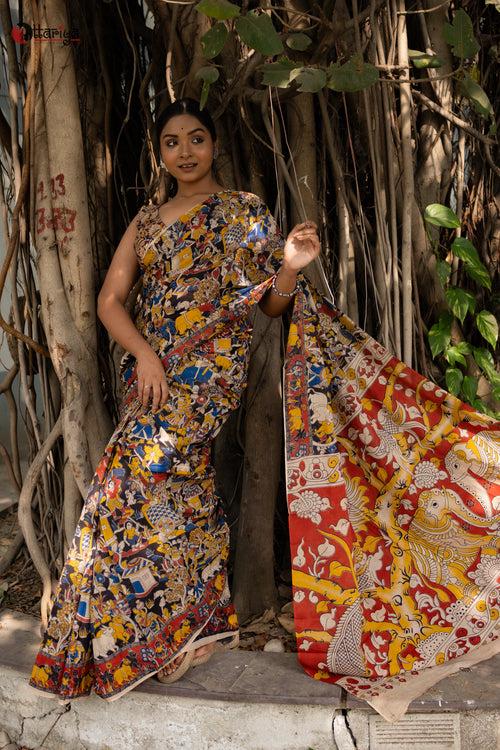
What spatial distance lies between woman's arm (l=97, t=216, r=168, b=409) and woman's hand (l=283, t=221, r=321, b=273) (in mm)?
440

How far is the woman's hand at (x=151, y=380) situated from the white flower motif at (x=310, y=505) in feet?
1.42

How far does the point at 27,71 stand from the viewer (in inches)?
102

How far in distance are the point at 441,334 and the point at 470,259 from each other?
10.8 inches

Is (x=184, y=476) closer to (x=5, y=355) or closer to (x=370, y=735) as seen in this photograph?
(x=370, y=735)

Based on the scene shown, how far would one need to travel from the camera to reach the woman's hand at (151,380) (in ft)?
7.04

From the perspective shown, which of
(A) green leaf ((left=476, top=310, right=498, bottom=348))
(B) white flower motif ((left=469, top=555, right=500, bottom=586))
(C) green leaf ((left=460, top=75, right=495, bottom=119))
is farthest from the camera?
(A) green leaf ((left=476, top=310, right=498, bottom=348))

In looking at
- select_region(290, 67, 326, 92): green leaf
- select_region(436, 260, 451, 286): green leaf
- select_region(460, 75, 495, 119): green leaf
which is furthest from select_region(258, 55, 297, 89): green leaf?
select_region(436, 260, 451, 286): green leaf

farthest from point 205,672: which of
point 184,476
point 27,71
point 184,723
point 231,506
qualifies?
point 27,71

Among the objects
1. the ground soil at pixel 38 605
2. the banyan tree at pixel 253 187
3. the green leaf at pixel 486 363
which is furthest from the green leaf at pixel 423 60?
the ground soil at pixel 38 605

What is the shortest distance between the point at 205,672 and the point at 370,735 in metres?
0.46

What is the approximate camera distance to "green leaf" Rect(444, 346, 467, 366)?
2846 millimetres

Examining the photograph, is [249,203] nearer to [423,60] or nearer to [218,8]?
[218,8]

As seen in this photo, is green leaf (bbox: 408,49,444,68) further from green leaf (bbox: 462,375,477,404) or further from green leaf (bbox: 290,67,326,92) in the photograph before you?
green leaf (bbox: 462,375,477,404)

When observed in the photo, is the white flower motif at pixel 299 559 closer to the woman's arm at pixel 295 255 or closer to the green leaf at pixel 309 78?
the woman's arm at pixel 295 255
